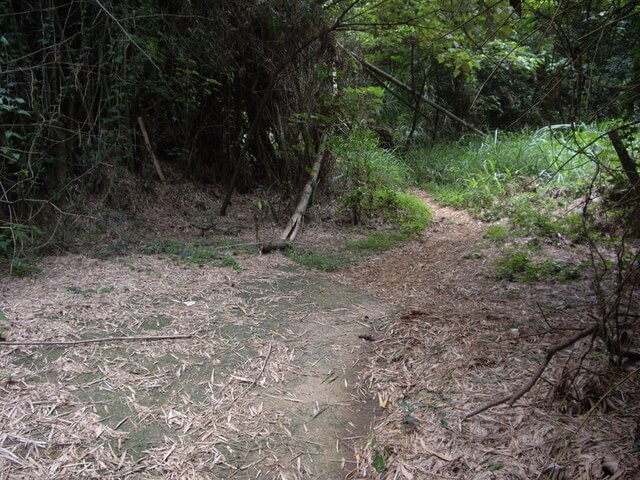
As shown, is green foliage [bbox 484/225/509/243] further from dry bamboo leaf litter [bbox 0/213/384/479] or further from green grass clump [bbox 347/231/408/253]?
dry bamboo leaf litter [bbox 0/213/384/479]

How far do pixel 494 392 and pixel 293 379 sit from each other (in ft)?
3.44

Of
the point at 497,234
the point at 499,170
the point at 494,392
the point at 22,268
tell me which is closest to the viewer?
the point at 494,392

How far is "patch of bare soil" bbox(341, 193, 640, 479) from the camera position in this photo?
1.66 metres

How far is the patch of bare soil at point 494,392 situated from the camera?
166cm

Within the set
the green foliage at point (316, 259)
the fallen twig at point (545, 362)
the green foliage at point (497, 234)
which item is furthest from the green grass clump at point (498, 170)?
the fallen twig at point (545, 362)

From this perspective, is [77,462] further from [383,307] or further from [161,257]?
[161,257]

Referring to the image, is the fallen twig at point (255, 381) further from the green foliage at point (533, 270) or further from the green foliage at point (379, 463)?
the green foliage at point (533, 270)

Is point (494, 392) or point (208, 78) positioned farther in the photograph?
point (208, 78)

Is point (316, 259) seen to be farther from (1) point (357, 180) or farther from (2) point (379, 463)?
(2) point (379, 463)

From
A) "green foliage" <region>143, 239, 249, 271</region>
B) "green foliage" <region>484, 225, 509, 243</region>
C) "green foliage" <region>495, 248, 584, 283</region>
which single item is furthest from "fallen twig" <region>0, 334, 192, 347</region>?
"green foliage" <region>484, 225, 509, 243</region>

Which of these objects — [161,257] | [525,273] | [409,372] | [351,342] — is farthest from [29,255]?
[525,273]

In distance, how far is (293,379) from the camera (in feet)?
8.10

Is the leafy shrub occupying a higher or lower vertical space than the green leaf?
higher

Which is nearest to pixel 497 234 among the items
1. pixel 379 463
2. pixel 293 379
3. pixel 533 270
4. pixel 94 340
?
pixel 533 270
